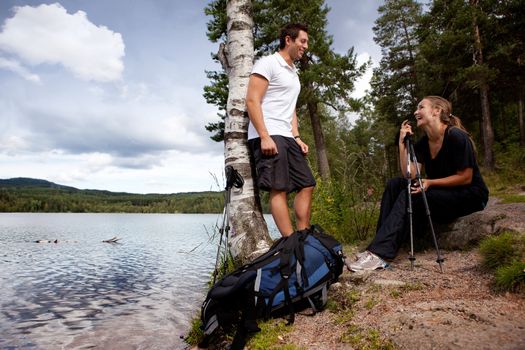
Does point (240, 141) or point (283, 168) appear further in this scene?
point (240, 141)

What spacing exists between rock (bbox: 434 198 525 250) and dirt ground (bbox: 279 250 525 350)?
962 mm

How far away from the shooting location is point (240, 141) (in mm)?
4363

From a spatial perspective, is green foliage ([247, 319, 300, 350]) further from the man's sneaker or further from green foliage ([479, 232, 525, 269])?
green foliage ([479, 232, 525, 269])

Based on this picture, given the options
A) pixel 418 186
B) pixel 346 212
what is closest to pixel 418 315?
pixel 418 186

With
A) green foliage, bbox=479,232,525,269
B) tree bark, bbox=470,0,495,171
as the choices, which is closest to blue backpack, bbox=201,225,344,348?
green foliage, bbox=479,232,525,269

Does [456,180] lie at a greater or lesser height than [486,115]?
lesser

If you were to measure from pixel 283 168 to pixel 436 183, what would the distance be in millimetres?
1905

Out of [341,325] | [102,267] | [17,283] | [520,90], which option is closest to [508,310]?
[341,325]

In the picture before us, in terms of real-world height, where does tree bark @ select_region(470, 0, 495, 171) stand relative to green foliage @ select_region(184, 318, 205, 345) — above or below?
above

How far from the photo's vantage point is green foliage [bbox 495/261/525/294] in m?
2.71

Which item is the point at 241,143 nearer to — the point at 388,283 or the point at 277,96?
the point at 277,96

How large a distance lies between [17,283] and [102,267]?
335 cm

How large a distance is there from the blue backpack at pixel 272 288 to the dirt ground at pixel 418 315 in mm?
177

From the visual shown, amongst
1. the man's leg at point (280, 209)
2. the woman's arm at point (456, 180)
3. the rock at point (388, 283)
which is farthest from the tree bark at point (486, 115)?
the man's leg at point (280, 209)
